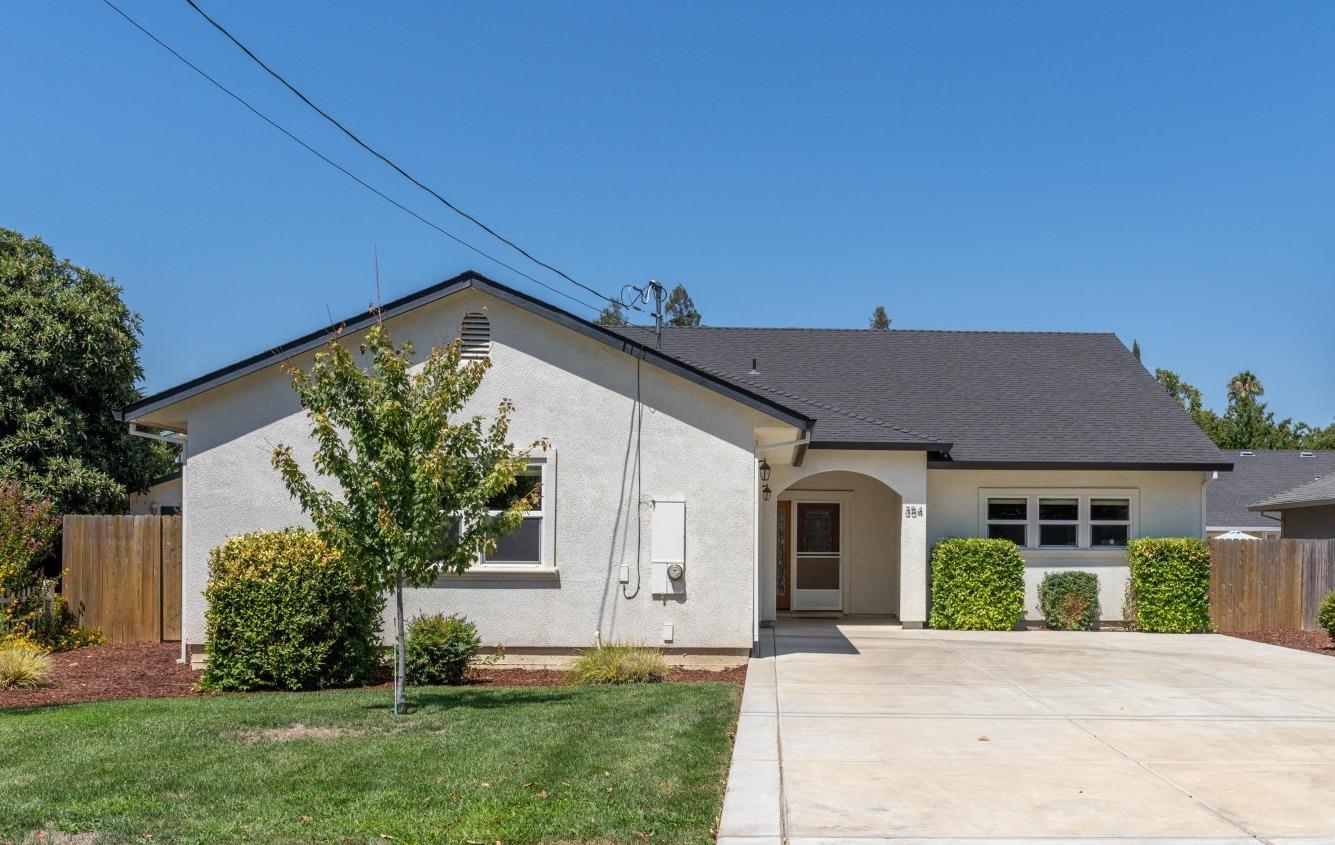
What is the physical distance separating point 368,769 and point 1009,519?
15.4 metres

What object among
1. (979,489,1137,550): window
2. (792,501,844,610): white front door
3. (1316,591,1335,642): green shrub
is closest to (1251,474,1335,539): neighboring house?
(979,489,1137,550): window

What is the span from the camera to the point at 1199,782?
8039 millimetres

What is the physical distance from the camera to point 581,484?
1484 centimetres

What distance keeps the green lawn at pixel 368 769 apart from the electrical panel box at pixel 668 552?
326cm

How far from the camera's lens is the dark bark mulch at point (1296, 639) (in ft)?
57.2

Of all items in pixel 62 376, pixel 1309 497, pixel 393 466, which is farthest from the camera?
pixel 1309 497

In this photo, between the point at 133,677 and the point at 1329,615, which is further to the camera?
the point at 1329,615

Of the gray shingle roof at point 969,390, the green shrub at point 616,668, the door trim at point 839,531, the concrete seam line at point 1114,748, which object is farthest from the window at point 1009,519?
the green shrub at point 616,668

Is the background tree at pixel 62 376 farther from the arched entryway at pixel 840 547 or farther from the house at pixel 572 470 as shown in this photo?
the arched entryway at pixel 840 547

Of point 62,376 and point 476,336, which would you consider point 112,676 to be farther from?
point 62,376

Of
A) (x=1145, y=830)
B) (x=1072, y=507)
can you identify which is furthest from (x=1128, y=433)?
(x=1145, y=830)

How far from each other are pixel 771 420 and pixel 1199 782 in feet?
24.6

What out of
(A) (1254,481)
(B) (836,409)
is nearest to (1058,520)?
(B) (836,409)

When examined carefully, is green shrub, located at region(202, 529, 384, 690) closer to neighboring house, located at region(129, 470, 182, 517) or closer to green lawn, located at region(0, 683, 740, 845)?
green lawn, located at region(0, 683, 740, 845)
